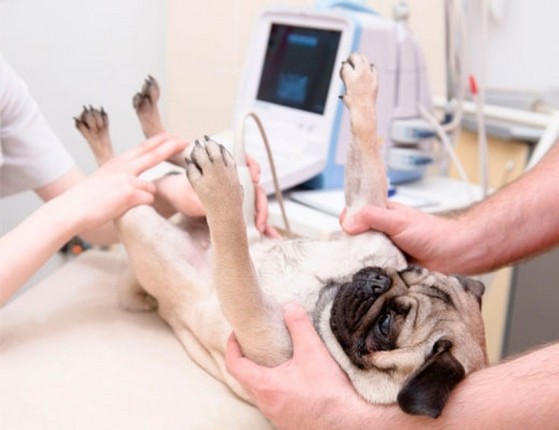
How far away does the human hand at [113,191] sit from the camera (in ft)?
3.82

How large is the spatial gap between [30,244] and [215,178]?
397mm

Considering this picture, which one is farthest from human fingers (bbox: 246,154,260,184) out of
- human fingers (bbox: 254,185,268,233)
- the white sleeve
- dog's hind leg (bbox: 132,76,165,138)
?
the white sleeve

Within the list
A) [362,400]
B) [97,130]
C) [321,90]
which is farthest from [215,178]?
[321,90]

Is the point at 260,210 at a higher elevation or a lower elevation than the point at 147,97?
lower

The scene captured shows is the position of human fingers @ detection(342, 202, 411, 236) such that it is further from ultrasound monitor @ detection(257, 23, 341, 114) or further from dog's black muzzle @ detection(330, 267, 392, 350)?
ultrasound monitor @ detection(257, 23, 341, 114)

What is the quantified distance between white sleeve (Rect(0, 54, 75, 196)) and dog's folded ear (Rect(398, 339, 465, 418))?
95 cm

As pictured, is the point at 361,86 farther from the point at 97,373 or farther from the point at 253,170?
the point at 97,373

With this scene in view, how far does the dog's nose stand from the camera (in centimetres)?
100

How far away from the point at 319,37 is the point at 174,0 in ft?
1.16

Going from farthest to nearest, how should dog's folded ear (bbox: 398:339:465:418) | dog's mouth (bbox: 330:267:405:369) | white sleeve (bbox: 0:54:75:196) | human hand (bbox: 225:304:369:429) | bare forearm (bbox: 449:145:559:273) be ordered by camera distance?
white sleeve (bbox: 0:54:75:196) < bare forearm (bbox: 449:145:559:273) < dog's mouth (bbox: 330:267:405:369) < human hand (bbox: 225:304:369:429) < dog's folded ear (bbox: 398:339:465:418)

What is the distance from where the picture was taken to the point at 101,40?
1.48m

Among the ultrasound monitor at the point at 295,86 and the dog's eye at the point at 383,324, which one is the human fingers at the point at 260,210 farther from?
the dog's eye at the point at 383,324

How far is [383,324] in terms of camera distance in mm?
973

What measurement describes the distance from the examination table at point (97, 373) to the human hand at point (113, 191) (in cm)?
18
